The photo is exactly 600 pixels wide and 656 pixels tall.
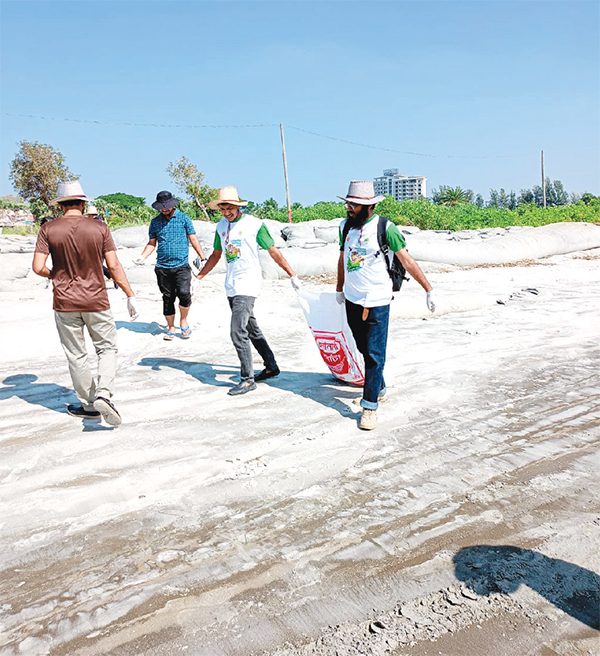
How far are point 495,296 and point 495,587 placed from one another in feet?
24.9

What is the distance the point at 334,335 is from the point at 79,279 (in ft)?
6.50

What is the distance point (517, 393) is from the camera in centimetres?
466

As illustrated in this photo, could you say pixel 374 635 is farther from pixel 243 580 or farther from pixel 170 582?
pixel 170 582

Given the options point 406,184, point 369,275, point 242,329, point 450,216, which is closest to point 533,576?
point 369,275

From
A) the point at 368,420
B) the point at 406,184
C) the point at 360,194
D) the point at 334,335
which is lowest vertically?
the point at 368,420

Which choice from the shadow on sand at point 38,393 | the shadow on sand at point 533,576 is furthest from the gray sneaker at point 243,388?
the shadow on sand at point 533,576

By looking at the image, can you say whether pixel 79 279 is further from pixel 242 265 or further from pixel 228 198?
pixel 228 198

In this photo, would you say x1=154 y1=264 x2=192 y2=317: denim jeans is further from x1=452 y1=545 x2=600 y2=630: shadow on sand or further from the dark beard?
x1=452 y1=545 x2=600 y2=630: shadow on sand

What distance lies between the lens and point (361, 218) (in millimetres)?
3936

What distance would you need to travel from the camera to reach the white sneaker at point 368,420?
3.93 meters

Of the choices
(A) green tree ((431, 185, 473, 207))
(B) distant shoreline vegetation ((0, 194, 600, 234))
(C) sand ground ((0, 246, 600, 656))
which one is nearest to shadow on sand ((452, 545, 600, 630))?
(C) sand ground ((0, 246, 600, 656))

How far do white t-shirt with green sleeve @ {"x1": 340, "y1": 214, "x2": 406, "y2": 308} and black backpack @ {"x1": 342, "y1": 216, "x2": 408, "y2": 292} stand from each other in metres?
0.02

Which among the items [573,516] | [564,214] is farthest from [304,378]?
[564,214]

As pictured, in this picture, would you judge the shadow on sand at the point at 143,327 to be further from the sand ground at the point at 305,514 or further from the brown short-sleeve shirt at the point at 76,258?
the brown short-sleeve shirt at the point at 76,258
